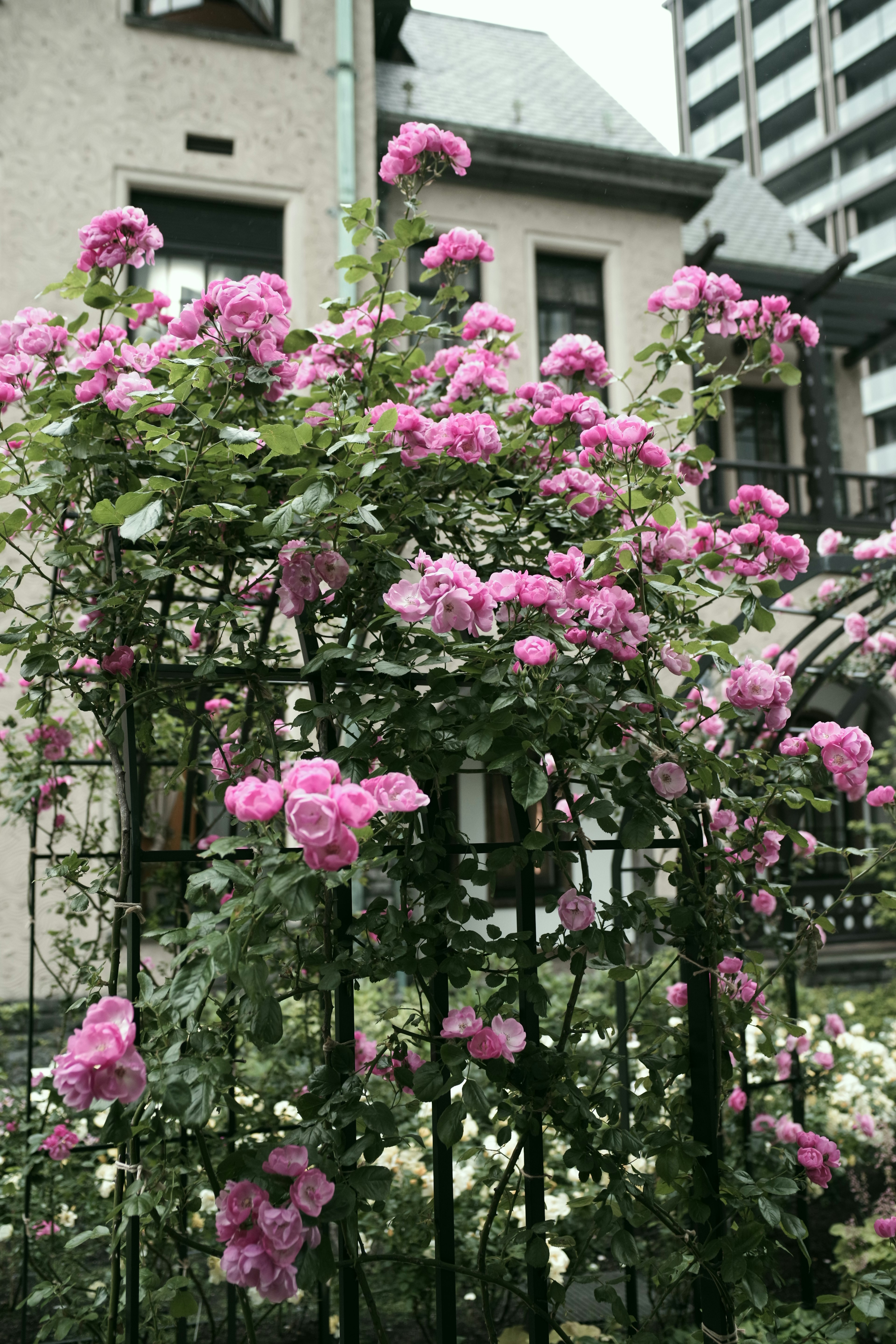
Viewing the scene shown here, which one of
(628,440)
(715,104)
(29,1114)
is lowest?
(29,1114)

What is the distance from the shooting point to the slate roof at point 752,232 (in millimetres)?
9875

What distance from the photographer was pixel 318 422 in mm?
1805

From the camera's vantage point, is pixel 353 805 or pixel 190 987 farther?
pixel 190 987

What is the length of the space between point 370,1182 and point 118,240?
169 centimetres

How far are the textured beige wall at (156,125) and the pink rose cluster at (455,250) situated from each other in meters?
5.01

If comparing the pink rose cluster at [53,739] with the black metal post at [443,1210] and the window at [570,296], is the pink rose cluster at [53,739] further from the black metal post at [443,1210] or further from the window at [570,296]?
the window at [570,296]

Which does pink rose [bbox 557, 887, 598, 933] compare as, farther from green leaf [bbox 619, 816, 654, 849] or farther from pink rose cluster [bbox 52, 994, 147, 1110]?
pink rose cluster [bbox 52, 994, 147, 1110]

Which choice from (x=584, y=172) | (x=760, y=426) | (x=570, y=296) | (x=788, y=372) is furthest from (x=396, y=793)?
(x=760, y=426)

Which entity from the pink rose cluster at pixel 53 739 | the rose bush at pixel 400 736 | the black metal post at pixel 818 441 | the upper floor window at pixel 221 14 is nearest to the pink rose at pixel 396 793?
the rose bush at pixel 400 736

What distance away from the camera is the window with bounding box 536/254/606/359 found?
872 cm

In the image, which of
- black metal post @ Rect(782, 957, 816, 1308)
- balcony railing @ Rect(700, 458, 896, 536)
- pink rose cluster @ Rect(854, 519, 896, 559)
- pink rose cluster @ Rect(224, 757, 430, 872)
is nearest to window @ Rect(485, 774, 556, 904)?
balcony railing @ Rect(700, 458, 896, 536)

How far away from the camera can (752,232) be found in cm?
1060

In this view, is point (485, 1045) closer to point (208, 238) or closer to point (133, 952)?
point (133, 952)

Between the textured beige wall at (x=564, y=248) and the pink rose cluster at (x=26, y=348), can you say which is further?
the textured beige wall at (x=564, y=248)
